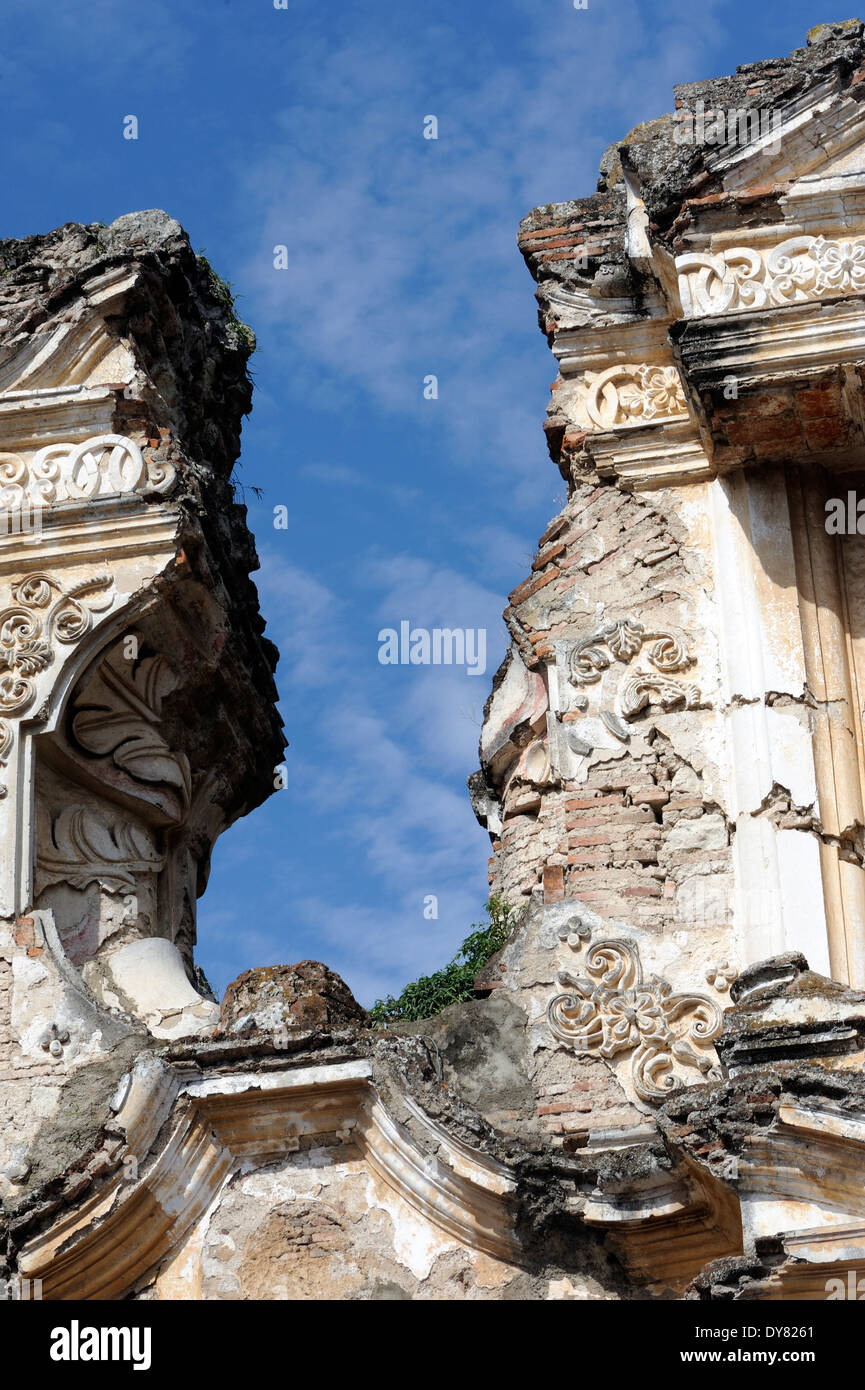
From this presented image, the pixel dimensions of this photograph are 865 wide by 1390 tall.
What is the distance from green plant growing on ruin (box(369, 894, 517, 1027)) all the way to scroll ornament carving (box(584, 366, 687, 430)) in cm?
230

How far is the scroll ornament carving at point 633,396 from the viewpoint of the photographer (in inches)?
431

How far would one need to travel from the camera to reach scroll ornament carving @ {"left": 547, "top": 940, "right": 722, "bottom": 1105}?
9469 mm

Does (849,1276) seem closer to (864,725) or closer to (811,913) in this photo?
(811,913)

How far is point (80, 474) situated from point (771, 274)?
129 inches

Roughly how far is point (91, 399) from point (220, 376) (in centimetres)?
116

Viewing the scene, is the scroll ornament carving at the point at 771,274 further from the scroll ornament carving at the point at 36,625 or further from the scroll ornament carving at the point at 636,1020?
the scroll ornament carving at the point at 36,625

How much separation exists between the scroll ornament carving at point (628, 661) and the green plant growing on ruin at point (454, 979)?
95cm

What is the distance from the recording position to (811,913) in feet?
31.5

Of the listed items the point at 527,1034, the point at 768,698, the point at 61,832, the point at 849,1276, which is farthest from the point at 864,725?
the point at 61,832

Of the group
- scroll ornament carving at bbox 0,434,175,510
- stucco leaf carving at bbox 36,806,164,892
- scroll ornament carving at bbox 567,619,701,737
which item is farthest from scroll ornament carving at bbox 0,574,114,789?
scroll ornament carving at bbox 567,619,701,737

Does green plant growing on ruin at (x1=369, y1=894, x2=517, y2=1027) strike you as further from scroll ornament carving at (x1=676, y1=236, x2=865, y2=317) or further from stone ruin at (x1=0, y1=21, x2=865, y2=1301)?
scroll ornament carving at (x1=676, y1=236, x2=865, y2=317)

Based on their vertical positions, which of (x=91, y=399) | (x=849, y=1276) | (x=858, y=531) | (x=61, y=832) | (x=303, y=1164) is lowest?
(x=849, y=1276)

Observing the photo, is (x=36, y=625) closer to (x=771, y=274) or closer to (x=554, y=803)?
(x=554, y=803)

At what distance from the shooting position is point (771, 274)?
33.9 ft
